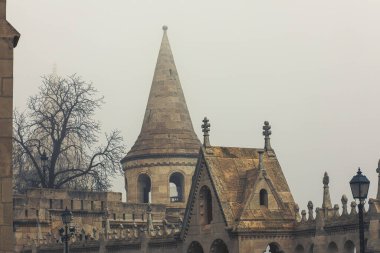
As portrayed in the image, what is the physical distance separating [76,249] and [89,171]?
1374cm

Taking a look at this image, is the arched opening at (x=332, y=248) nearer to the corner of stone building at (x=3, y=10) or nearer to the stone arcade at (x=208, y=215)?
the stone arcade at (x=208, y=215)

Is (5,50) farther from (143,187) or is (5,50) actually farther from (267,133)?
(143,187)

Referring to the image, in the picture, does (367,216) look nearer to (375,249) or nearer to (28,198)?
(375,249)

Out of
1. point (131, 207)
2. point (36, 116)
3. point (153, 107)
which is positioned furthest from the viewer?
point (153, 107)

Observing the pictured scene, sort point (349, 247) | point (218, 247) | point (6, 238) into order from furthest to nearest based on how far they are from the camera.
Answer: point (218, 247) < point (349, 247) < point (6, 238)

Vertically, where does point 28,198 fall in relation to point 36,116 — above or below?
below

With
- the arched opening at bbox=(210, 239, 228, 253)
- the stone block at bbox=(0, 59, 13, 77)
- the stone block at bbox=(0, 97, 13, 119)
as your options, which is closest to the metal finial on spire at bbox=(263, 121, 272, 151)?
the arched opening at bbox=(210, 239, 228, 253)

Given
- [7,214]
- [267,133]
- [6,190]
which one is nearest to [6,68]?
[6,190]

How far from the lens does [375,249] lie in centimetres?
3594

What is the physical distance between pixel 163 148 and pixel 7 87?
52.8 metres

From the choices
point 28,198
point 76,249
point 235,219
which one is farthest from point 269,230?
point 28,198

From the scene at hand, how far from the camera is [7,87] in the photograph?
65.5 ft

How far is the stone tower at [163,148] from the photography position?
7250cm

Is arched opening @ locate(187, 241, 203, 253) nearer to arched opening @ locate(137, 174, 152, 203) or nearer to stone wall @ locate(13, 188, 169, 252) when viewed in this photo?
stone wall @ locate(13, 188, 169, 252)
